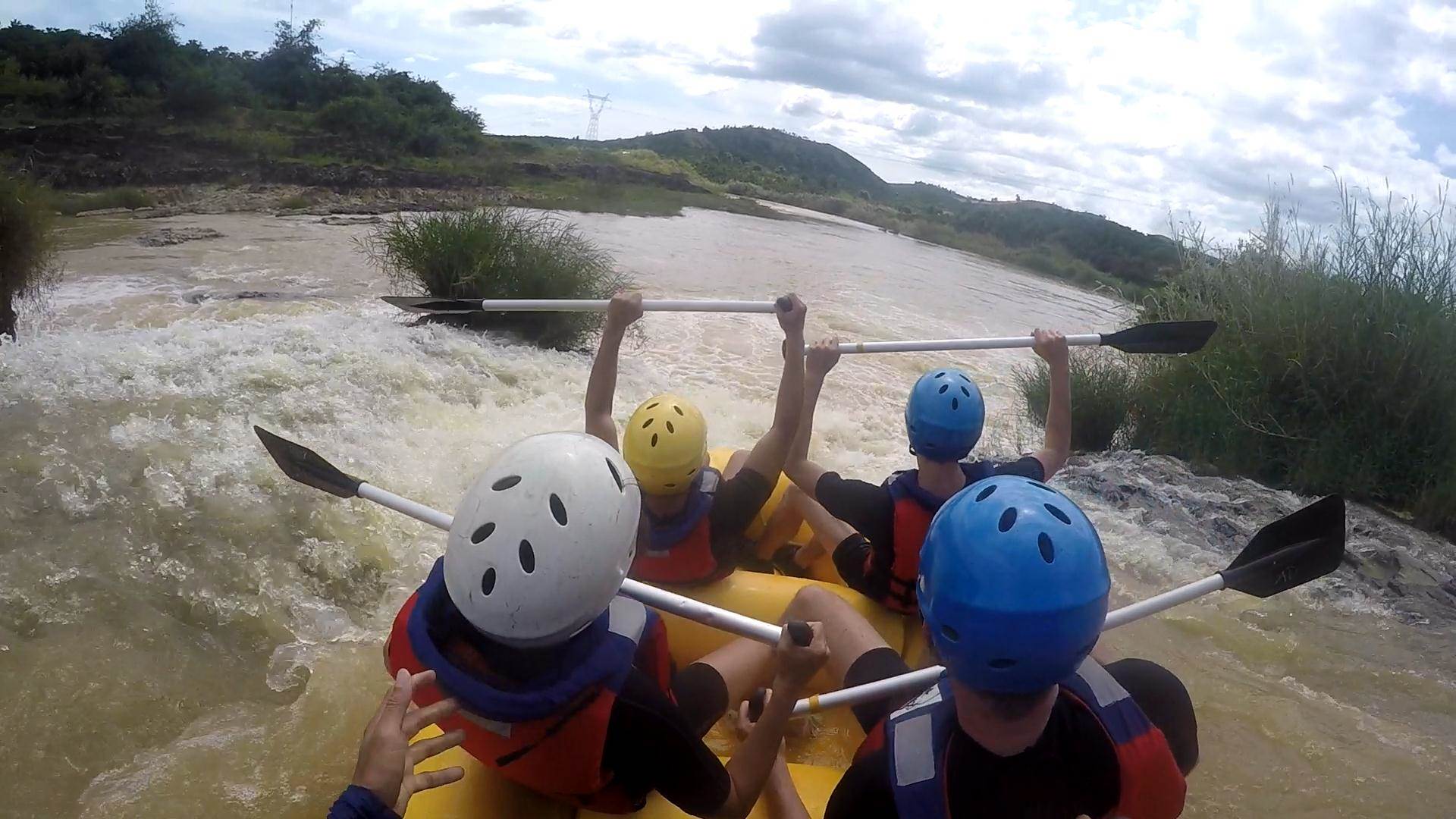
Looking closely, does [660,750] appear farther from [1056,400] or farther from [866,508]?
[1056,400]

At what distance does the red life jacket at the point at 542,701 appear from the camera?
4.88 ft

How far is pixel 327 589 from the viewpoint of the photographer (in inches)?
147

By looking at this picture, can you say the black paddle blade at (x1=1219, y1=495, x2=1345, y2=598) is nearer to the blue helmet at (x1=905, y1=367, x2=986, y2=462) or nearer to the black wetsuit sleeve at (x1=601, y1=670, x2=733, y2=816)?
the blue helmet at (x1=905, y1=367, x2=986, y2=462)

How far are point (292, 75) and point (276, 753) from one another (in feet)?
119

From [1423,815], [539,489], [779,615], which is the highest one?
[539,489]

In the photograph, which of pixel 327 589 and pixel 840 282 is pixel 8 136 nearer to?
pixel 840 282

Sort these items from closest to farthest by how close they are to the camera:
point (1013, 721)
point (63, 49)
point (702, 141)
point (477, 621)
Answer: point (1013, 721) → point (477, 621) → point (63, 49) → point (702, 141)

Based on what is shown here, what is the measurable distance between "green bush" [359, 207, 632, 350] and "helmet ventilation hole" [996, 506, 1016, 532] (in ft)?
23.1

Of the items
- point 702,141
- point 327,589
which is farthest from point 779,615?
point 702,141

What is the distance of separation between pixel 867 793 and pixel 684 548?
127 cm

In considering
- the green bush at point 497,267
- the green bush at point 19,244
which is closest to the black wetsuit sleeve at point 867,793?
the green bush at point 497,267

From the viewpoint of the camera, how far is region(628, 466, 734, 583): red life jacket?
2596 mm

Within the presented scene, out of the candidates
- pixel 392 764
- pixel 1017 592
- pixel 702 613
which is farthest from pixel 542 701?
pixel 1017 592

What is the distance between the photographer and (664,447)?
2.47 m
